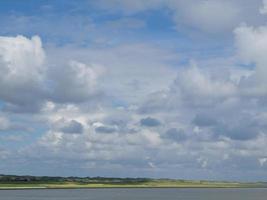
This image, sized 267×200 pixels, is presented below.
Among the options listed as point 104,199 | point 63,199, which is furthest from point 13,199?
point 104,199

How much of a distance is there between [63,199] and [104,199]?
10096mm

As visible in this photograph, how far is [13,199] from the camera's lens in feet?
439

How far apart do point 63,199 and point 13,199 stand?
39.3ft

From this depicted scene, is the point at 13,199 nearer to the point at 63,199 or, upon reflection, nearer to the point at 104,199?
the point at 63,199

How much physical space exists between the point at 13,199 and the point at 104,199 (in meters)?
21.7

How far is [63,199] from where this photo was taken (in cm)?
13700
